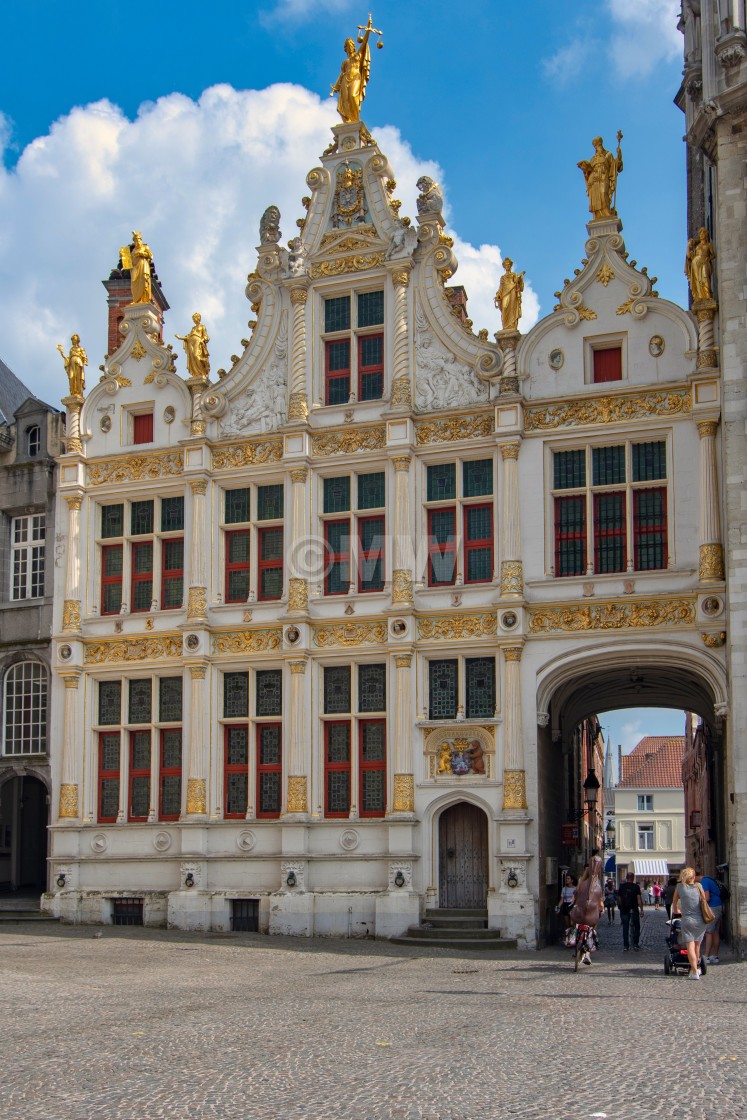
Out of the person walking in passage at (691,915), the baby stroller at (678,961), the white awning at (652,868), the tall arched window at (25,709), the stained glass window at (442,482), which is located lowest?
the white awning at (652,868)

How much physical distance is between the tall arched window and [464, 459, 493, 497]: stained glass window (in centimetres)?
1120

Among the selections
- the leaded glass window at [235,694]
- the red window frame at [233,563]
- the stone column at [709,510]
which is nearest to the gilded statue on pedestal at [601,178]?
the stone column at [709,510]

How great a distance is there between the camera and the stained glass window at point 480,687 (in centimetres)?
2678

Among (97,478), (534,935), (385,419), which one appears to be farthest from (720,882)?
(97,478)

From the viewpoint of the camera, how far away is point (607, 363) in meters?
27.2

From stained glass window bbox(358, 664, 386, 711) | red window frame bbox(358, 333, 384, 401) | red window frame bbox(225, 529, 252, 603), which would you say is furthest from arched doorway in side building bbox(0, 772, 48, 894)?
red window frame bbox(358, 333, 384, 401)

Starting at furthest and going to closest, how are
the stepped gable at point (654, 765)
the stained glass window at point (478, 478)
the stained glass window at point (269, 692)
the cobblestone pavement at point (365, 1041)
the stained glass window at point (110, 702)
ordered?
1. the stepped gable at point (654, 765)
2. the stained glass window at point (110, 702)
3. the stained glass window at point (269, 692)
4. the stained glass window at point (478, 478)
5. the cobblestone pavement at point (365, 1041)

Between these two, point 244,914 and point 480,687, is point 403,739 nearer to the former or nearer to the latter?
point 480,687

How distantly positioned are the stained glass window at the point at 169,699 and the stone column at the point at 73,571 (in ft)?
7.71

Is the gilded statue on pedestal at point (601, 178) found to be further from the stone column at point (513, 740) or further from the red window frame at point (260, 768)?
the red window frame at point (260, 768)

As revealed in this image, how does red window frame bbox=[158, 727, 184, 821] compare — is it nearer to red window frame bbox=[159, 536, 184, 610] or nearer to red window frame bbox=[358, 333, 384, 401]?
red window frame bbox=[159, 536, 184, 610]

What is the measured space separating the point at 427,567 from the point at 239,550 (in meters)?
4.42

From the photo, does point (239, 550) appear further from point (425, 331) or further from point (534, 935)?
point (534, 935)

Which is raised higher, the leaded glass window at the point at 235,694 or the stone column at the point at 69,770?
the leaded glass window at the point at 235,694
